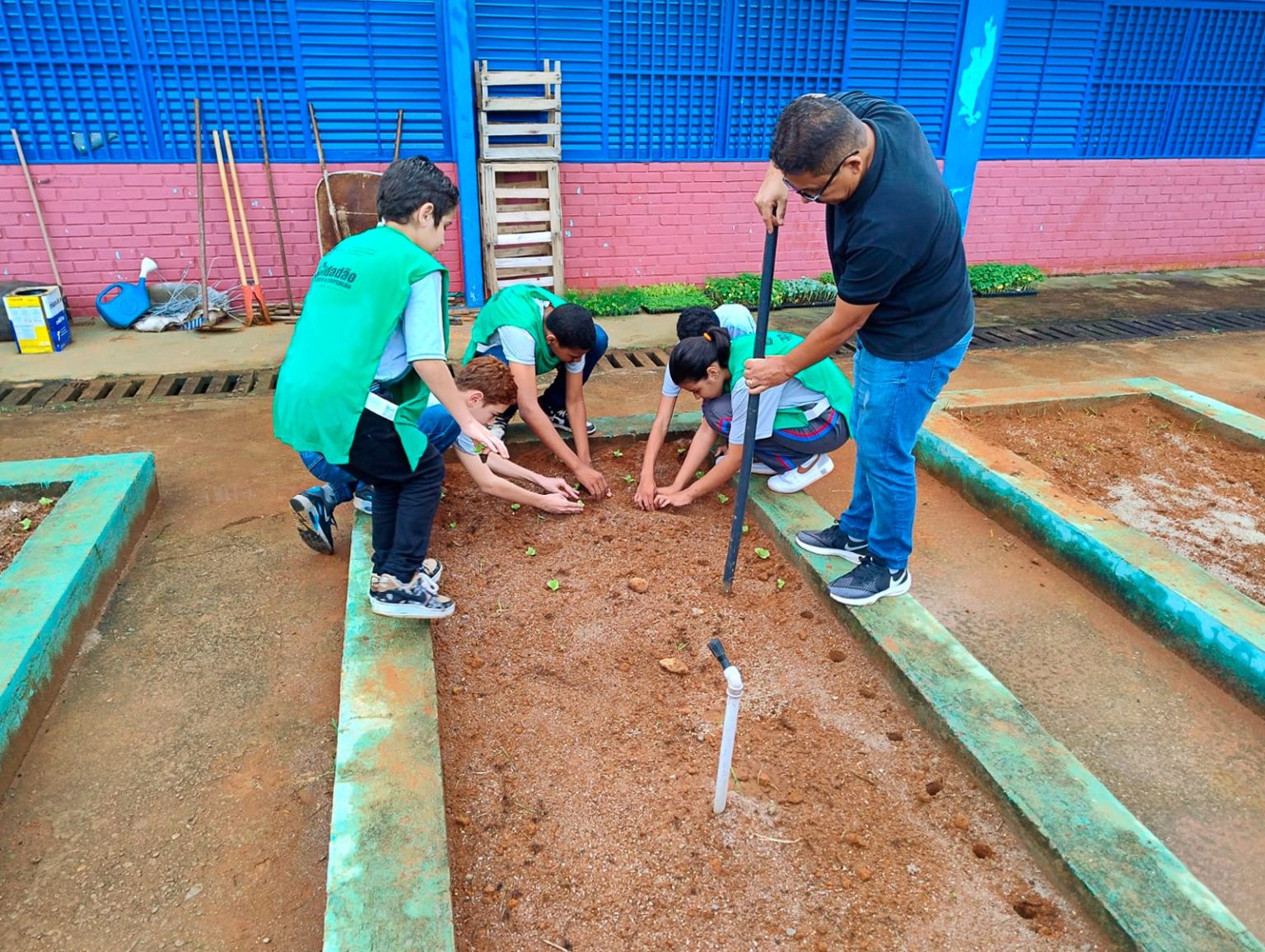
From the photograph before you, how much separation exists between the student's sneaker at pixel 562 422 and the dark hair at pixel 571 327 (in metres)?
0.68

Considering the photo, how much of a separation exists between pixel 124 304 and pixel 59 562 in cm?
452

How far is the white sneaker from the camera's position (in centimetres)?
356

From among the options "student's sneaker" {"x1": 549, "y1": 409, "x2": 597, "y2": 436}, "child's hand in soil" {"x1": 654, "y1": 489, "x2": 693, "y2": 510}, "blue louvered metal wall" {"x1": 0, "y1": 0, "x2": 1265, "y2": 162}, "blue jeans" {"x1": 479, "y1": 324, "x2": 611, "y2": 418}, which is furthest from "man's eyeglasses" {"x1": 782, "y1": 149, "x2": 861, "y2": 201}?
"blue louvered metal wall" {"x1": 0, "y1": 0, "x2": 1265, "y2": 162}

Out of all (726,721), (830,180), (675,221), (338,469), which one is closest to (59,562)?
(338,469)

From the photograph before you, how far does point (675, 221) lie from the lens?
7.68m

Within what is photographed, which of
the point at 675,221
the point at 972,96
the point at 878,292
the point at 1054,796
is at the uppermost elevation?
the point at 972,96

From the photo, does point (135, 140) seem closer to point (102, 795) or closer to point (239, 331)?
point (239, 331)

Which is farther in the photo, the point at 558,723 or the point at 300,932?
the point at 558,723

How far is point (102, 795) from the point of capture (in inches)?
87.3

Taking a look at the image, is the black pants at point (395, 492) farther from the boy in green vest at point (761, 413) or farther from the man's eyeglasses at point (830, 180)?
the man's eyeglasses at point (830, 180)

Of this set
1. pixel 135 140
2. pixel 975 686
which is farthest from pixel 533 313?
pixel 135 140

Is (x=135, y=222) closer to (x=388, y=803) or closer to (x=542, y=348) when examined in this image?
(x=542, y=348)

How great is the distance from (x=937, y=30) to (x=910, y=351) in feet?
22.0

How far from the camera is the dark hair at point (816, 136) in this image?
214 cm
